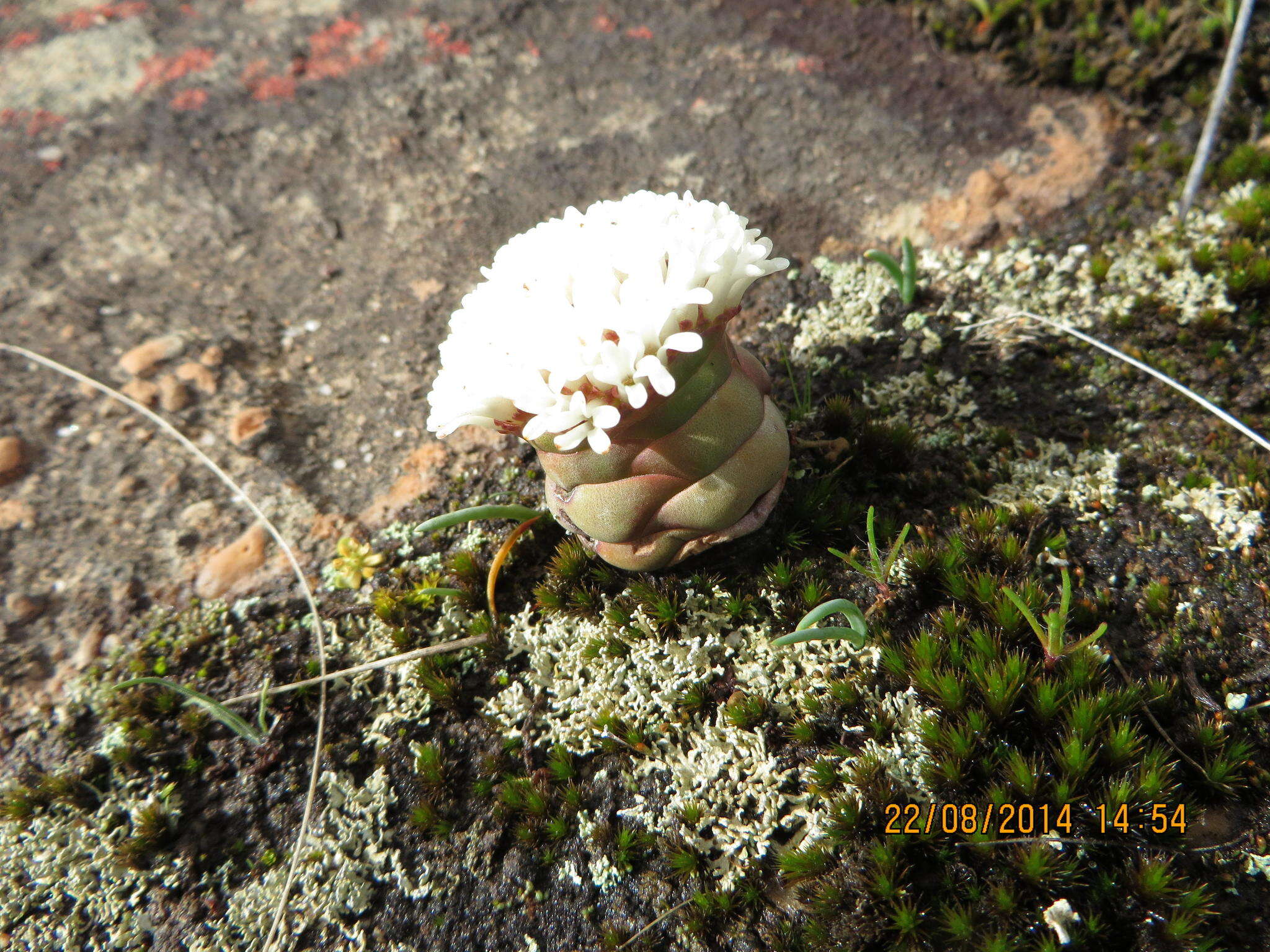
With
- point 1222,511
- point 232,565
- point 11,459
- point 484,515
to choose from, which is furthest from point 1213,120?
point 11,459

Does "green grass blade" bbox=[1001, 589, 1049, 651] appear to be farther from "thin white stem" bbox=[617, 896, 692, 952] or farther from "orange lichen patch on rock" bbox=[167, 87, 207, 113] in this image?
"orange lichen patch on rock" bbox=[167, 87, 207, 113]

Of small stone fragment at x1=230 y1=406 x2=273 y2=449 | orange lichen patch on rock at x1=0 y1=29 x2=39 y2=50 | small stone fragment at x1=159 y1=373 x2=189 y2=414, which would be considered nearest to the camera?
small stone fragment at x1=230 y1=406 x2=273 y2=449

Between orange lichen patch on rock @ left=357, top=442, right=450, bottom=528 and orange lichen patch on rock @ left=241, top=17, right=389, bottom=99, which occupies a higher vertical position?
orange lichen patch on rock @ left=241, top=17, right=389, bottom=99

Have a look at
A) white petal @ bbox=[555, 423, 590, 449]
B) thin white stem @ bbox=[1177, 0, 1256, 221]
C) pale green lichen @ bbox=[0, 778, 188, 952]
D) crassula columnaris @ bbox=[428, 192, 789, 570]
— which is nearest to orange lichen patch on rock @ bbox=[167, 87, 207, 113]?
crassula columnaris @ bbox=[428, 192, 789, 570]

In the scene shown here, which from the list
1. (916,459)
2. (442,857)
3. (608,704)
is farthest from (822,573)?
(442,857)

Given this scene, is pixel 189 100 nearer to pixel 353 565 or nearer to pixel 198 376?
pixel 198 376

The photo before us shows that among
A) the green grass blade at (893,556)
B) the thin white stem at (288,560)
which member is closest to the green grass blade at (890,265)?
the green grass blade at (893,556)

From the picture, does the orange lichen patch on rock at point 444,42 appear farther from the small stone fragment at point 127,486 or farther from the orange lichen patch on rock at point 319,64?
the small stone fragment at point 127,486
